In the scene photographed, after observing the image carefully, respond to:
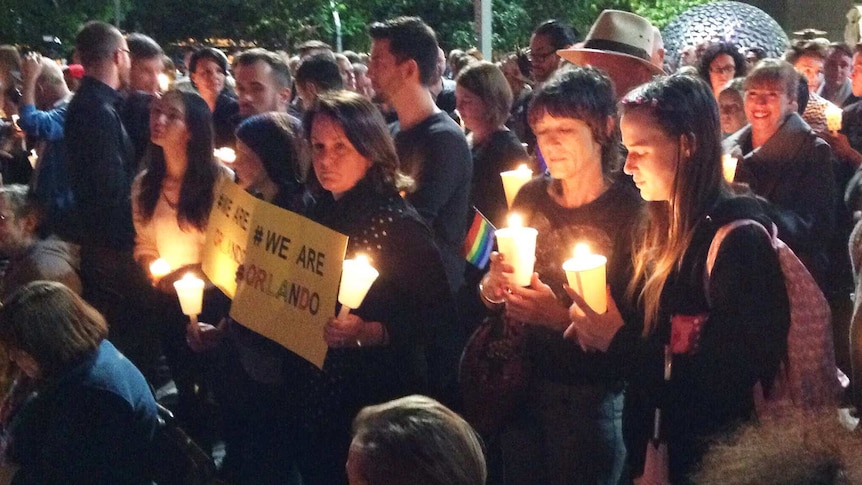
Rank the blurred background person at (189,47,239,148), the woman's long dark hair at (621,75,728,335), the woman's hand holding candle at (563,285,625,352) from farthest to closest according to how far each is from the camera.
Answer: the blurred background person at (189,47,239,148), the woman's hand holding candle at (563,285,625,352), the woman's long dark hair at (621,75,728,335)

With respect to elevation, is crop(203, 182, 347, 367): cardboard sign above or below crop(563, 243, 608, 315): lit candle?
below

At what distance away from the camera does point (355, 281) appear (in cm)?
329

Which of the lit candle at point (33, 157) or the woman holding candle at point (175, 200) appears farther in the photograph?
the lit candle at point (33, 157)

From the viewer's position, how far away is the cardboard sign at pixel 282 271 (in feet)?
11.5

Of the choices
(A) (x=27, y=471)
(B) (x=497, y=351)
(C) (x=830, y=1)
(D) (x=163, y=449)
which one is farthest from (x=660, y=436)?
(C) (x=830, y=1)

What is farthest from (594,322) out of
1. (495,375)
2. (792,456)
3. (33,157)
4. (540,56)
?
(33,157)

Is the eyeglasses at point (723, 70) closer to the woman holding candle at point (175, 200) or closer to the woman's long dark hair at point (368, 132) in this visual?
the woman holding candle at point (175, 200)

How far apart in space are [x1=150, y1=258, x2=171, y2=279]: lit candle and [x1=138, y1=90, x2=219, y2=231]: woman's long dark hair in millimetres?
205

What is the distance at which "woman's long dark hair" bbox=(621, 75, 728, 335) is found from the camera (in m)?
2.77

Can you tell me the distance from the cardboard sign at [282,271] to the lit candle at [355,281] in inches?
5.3

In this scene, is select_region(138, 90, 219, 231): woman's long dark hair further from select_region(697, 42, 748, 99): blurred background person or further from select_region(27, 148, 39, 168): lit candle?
select_region(697, 42, 748, 99): blurred background person

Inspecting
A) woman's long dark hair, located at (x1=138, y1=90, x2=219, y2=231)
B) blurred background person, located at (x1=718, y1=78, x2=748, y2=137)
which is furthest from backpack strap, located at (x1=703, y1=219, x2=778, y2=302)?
blurred background person, located at (x1=718, y1=78, x2=748, y2=137)

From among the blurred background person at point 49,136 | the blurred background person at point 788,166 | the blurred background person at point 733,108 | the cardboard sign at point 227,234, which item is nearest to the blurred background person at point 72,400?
the cardboard sign at point 227,234

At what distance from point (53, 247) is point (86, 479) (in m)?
1.95
